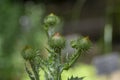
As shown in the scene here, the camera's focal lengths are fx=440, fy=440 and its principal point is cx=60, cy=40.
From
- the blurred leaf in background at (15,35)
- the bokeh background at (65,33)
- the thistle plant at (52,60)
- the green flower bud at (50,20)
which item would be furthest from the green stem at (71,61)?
the blurred leaf in background at (15,35)

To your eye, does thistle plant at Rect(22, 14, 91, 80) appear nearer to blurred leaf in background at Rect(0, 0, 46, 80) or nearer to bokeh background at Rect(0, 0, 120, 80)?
bokeh background at Rect(0, 0, 120, 80)

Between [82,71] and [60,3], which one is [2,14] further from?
[60,3]

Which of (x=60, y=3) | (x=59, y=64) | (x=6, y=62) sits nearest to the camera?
(x=59, y=64)

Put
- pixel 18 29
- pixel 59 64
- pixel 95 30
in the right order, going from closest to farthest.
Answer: pixel 59 64
pixel 18 29
pixel 95 30

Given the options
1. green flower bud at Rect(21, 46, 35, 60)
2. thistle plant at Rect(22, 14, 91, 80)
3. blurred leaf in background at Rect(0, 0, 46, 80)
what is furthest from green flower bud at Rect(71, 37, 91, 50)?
blurred leaf in background at Rect(0, 0, 46, 80)

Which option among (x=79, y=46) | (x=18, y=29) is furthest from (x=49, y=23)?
(x=18, y=29)

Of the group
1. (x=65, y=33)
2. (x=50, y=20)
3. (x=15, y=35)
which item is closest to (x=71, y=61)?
(x=50, y=20)

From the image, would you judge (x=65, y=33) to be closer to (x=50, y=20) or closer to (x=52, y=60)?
(x=50, y=20)
